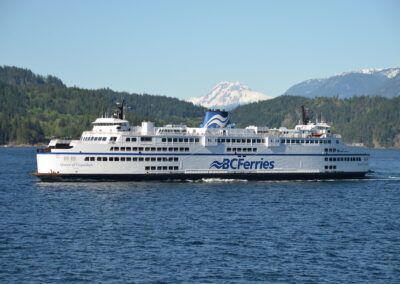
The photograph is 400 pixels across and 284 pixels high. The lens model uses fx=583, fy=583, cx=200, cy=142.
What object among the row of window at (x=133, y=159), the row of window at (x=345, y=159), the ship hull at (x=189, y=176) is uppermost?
the row of window at (x=133, y=159)

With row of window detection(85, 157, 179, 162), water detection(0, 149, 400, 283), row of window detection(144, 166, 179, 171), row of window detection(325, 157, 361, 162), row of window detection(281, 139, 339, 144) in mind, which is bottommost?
water detection(0, 149, 400, 283)

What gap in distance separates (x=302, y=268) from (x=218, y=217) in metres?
14.1

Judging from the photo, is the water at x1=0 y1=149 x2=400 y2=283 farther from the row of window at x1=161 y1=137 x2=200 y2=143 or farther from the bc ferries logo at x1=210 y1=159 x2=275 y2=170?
the row of window at x1=161 y1=137 x2=200 y2=143

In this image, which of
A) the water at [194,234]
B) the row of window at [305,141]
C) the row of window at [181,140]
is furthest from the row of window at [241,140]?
the water at [194,234]

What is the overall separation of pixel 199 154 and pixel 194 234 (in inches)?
1068

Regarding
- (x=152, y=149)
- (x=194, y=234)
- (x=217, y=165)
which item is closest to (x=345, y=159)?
(x=217, y=165)

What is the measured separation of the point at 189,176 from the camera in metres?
63.9

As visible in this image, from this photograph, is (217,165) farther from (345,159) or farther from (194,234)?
(194,234)

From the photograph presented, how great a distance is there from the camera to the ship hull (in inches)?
2367

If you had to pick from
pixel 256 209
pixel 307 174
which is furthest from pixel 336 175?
pixel 256 209

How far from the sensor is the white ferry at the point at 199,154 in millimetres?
60031

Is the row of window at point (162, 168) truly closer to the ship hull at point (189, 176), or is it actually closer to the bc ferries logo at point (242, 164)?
the ship hull at point (189, 176)

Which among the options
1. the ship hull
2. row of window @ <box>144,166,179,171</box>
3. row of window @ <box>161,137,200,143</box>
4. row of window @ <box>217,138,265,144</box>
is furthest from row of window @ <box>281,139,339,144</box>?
row of window @ <box>144,166,179,171</box>

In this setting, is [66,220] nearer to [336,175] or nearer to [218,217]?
[218,217]
